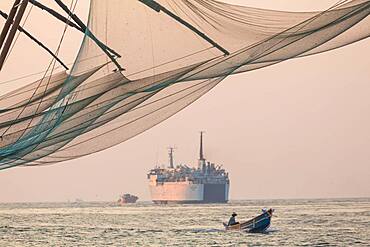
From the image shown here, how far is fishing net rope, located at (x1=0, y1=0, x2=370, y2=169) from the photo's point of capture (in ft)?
22.8

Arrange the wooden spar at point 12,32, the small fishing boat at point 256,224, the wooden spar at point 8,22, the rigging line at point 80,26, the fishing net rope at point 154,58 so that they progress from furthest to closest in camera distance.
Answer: the small fishing boat at point 256,224, the wooden spar at point 8,22, the wooden spar at point 12,32, the rigging line at point 80,26, the fishing net rope at point 154,58

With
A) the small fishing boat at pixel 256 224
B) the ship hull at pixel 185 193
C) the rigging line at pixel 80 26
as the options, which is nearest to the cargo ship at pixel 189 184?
the ship hull at pixel 185 193

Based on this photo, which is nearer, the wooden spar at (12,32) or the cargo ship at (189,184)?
the wooden spar at (12,32)

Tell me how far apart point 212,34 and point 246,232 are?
37.7 m

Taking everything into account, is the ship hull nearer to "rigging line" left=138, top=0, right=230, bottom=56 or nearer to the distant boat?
the distant boat

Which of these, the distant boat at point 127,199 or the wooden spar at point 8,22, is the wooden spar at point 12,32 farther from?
→ the distant boat at point 127,199

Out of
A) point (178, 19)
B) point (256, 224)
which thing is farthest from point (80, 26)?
point (256, 224)

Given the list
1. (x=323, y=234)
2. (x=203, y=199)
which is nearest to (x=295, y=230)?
(x=323, y=234)

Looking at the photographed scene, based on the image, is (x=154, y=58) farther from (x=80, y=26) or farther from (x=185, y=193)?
(x=185, y=193)

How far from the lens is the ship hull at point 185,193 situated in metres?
Answer: 97.7

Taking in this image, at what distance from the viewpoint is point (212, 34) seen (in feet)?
24.2

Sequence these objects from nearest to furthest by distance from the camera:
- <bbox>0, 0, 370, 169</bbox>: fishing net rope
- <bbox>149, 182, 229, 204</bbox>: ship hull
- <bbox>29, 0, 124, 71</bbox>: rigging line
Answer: <bbox>0, 0, 370, 169</bbox>: fishing net rope, <bbox>29, 0, 124, 71</bbox>: rigging line, <bbox>149, 182, 229, 204</bbox>: ship hull

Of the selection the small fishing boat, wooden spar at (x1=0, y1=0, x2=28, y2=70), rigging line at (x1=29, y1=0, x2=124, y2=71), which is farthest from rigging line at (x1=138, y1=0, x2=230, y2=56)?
the small fishing boat

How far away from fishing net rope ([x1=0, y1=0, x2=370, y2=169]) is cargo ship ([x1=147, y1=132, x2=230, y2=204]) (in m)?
89.3
